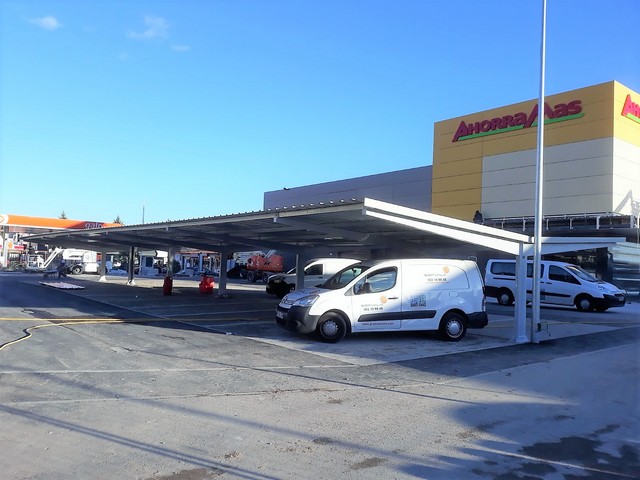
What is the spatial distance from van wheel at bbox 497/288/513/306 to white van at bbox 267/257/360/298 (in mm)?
7099

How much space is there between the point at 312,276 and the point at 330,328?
13.5 meters

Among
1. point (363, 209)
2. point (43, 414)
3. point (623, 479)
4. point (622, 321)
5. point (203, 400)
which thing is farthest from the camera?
point (622, 321)

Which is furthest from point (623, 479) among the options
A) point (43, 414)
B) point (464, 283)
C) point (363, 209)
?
point (464, 283)

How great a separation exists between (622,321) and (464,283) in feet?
28.4

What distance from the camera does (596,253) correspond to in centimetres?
2947

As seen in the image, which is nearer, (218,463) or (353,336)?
(218,463)

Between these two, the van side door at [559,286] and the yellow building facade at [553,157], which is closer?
the van side door at [559,286]

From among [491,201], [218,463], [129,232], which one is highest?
[491,201]

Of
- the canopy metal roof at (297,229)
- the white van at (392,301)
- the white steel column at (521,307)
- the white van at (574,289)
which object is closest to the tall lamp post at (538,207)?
the white steel column at (521,307)

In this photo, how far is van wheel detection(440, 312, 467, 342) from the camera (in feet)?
40.5

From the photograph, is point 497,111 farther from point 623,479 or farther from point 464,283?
point 623,479

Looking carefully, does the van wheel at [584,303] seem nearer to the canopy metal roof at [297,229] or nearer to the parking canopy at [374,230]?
the parking canopy at [374,230]

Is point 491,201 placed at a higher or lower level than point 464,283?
higher

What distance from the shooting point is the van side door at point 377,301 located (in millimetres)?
11742
